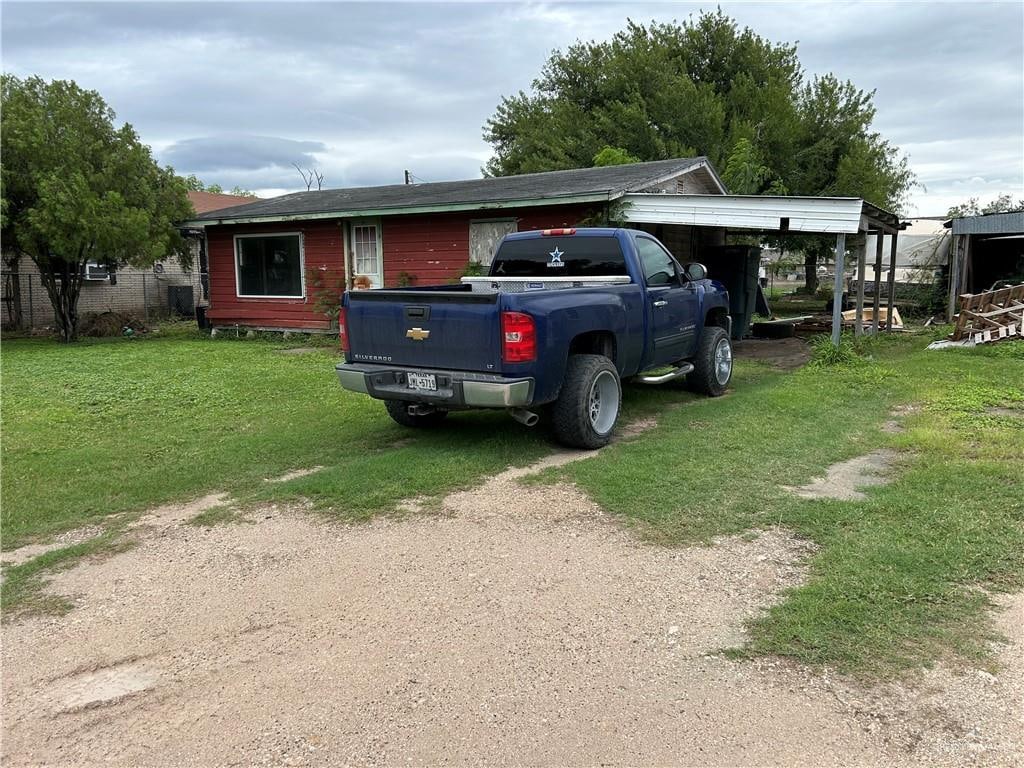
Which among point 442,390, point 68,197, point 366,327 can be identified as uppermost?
point 68,197

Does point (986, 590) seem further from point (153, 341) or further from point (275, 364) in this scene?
point (153, 341)

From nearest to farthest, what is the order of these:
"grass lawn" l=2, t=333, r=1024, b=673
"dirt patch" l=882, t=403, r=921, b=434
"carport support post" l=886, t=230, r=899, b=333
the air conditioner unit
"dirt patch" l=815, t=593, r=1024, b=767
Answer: "dirt patch" l=815, t=593, r=1024, b=767 → "grass lawn" l=2, t=333, r=1024, b=673 → "dirt patch" l=882, t=403, r=921, b=434 → "carport support post" l=886, t=230, r=899, b=333 → the air conditioner unit

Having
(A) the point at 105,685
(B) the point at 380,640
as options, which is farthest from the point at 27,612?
A: (B) the point at 380,640

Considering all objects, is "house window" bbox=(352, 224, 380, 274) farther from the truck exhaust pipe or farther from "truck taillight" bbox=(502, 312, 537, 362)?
"truck taillight" bbox=(502, 312, 537, 362)

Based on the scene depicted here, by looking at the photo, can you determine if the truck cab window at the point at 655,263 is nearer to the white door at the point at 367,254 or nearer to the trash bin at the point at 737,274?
the trash bin at the point at 737,274

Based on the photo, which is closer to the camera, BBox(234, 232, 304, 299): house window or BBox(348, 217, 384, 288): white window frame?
BBox(348, 217, 384, 288): white window frame

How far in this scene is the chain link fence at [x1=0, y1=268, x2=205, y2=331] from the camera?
66.5 feet

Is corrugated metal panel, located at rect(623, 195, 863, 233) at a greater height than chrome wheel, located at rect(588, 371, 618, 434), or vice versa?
corrugated metal panel, located at rect(623, 195, 863, 233)

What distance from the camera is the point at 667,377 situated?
26.2 ft

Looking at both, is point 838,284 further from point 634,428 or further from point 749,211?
point 634,428

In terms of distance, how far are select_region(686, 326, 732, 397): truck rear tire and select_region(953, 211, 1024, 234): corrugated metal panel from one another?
1212cm

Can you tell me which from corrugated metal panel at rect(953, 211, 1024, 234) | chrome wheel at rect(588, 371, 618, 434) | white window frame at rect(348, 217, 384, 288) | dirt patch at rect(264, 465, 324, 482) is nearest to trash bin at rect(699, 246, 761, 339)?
corrugated metal panel at rect(953, 211, 1024, 234)

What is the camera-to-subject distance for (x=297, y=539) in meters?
4.67

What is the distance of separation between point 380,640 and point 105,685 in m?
1.10
